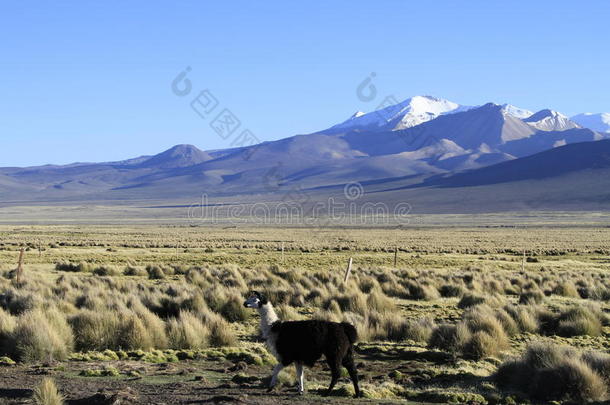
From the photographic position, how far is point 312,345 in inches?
391

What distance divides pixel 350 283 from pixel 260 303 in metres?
13.1

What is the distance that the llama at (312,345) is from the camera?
9.93m

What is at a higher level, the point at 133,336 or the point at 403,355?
the point at 133,336

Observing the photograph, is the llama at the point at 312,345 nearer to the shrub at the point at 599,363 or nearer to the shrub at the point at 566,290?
the shrub at the point at 599,363

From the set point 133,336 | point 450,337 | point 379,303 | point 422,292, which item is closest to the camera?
point 133,336

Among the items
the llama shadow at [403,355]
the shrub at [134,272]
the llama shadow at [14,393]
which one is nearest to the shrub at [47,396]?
the llama shadow at [14,393]

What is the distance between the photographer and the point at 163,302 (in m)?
17.4

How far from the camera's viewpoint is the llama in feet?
32.6

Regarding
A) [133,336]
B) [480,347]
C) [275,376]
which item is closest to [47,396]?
[275,376]

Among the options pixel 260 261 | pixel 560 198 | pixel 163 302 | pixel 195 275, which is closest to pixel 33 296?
pixel 163 302

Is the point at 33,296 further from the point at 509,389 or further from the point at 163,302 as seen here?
the point at 509,389

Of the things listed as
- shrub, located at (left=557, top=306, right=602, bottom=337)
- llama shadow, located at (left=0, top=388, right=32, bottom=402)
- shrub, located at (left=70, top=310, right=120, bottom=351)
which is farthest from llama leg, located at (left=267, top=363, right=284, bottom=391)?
shrub, located at (left=557, top=306, right=602, bottom=337)

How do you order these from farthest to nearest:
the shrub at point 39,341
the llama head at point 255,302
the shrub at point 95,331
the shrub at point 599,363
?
the shrub at point 95,331 < the shrub at point 39,341 < the llama head at point 255,302 < the shrub at point 599,363
